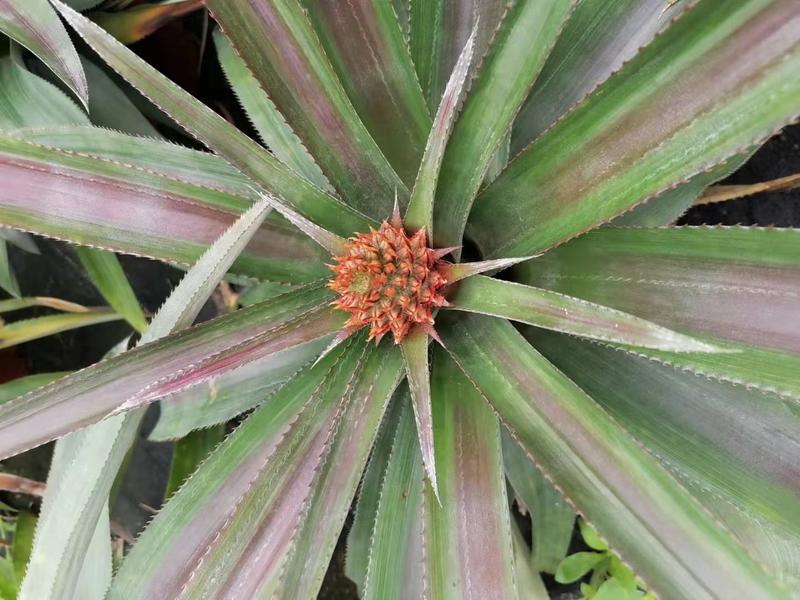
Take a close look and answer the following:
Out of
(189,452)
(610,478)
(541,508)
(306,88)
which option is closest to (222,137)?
(306,88)

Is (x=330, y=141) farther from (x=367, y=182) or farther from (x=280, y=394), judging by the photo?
(x=280, y=394)

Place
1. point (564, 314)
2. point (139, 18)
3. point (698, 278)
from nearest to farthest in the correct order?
point (564, 314) → point (698, 278) → point (139, 18)

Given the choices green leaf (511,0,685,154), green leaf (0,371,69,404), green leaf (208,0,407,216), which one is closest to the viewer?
green leaf (208,0,407,216)

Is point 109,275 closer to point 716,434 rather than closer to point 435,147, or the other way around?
point 435,147

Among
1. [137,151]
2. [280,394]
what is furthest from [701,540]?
[137,151]

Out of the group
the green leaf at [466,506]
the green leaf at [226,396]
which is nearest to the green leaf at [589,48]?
Answer: the green leaf at [466,506]

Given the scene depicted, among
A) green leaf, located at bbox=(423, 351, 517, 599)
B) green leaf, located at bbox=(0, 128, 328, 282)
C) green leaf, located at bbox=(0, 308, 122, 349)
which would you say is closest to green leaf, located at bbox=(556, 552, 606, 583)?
green leaf, located at bbox=(423, 351, 517, 599)

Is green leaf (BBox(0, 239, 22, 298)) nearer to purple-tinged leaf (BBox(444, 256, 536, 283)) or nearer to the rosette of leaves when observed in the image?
the rosette of leaves
